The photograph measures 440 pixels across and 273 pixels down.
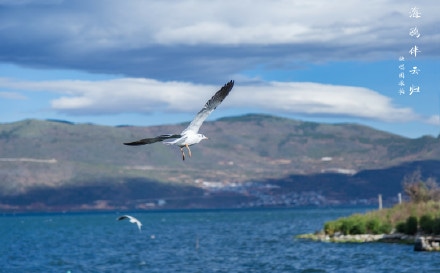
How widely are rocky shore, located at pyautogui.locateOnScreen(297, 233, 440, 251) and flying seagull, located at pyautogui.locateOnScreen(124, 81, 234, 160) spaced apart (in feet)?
161

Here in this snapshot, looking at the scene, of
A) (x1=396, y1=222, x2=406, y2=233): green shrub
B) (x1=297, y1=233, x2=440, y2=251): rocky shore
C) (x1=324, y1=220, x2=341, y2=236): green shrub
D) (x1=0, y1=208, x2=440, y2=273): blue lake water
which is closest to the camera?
(x1=0, y1=208, x2=440, y2=273): blue lake water

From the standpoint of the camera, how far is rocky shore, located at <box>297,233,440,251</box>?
6731 centimetres

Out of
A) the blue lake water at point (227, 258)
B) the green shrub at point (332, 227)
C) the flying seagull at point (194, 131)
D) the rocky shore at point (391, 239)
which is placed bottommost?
the blue lake water at point (227, 258)

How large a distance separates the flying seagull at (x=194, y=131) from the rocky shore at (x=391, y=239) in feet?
161

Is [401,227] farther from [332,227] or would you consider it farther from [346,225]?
[332,227]

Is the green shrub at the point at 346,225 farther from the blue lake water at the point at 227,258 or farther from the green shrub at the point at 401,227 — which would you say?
the green shrub at the point at 401,227

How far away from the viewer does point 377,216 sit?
3297 inches

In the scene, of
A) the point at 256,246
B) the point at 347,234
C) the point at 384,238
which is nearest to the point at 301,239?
the point at 256,246

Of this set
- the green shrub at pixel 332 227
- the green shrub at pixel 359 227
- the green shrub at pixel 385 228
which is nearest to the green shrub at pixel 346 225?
the green shrub at pixel 359 227

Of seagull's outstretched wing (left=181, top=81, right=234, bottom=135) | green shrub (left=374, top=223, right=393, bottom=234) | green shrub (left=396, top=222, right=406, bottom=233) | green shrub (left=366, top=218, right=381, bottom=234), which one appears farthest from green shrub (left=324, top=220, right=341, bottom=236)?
seagull's outstretched wing (left=181, top=81, right=234, bottom=135)

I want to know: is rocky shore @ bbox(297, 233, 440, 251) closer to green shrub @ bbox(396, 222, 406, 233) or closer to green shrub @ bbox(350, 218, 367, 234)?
green shrub @ bbox(396, 222, 406, 233)

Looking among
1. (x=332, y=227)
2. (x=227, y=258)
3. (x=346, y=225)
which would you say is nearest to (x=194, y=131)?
(x=227, y=258)

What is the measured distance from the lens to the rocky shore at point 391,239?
221 ft

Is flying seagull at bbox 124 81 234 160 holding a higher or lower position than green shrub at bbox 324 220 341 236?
higher
